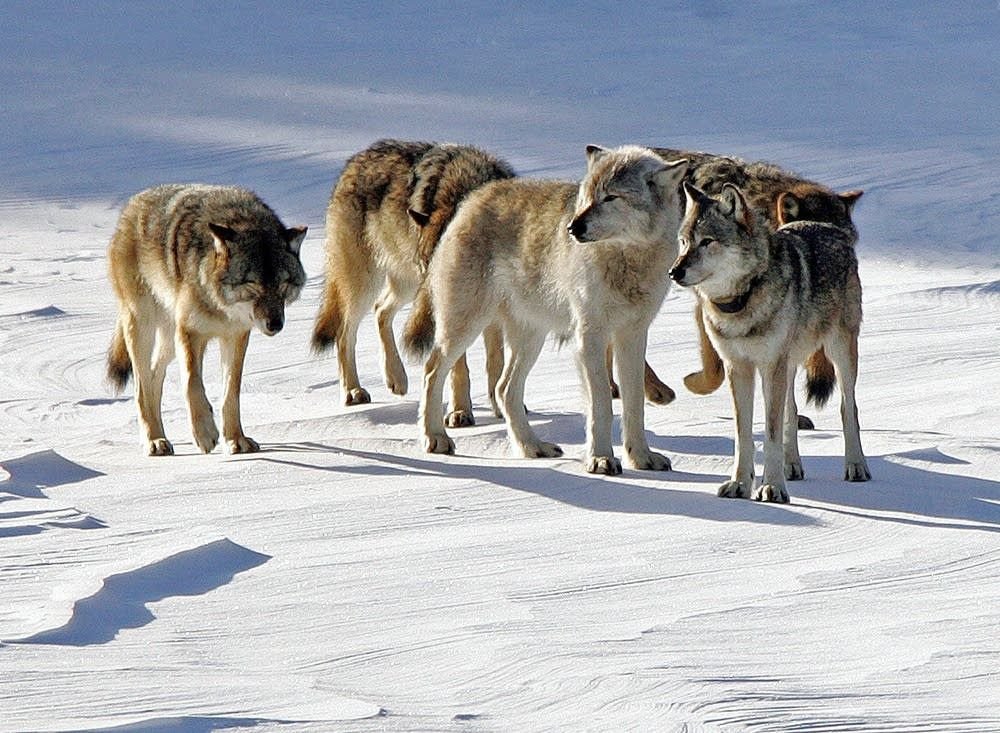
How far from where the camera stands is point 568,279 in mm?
8234

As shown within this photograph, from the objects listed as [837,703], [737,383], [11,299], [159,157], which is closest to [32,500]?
[737,383]

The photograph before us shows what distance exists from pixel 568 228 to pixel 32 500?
8.82ft

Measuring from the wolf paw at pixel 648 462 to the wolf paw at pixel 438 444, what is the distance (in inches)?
42.8

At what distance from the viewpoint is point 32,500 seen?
729 centimetres

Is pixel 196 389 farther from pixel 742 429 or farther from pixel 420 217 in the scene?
pixel 742 429

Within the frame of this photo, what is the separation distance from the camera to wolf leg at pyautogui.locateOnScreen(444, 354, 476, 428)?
9.64 meters

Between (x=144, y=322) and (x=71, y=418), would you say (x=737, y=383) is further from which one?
(x=71, y=418)

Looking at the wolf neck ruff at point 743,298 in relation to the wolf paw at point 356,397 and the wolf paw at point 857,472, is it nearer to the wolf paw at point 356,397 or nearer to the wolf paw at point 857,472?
the wolf paw at point 857,472

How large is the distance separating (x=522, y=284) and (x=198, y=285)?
1.78 metres

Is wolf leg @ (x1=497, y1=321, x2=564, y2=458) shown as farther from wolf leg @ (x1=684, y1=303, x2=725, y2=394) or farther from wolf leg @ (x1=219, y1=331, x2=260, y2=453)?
wolf leg @ (x1=219, y1=331, x2=260, y2=453)

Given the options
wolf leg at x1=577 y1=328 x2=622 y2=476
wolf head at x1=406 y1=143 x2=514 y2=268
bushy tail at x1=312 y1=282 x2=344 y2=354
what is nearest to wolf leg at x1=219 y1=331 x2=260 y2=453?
wolf head at x1=406 y1=143 x2=514 y2=268

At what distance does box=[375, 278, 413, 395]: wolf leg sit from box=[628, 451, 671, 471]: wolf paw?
8.94 feet

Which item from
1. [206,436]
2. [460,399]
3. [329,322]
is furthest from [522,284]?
[329,322]

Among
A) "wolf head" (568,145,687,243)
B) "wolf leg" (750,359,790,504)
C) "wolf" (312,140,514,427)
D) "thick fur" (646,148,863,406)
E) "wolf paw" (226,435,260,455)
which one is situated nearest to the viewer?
"wolf leg" (750,359,790,504)
